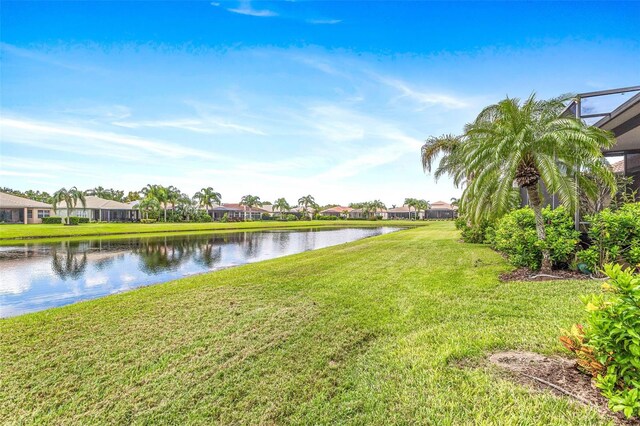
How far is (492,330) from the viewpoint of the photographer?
189 inches

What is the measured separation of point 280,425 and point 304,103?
22.2 metres

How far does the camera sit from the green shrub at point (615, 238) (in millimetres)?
6988

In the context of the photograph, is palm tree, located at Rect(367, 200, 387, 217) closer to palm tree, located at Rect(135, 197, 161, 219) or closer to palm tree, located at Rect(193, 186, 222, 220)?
palm tree, located at Rect(193, 186, 222, 220)

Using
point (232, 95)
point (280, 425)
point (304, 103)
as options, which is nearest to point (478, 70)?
point (304, 103)

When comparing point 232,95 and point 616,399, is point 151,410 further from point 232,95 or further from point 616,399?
point 232,95

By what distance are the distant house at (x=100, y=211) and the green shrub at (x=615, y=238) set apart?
214ft

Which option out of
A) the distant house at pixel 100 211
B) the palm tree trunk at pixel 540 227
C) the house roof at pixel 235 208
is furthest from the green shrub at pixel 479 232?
the house roof at pixel 235 208

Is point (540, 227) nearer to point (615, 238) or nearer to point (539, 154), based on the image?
point (615, 238)

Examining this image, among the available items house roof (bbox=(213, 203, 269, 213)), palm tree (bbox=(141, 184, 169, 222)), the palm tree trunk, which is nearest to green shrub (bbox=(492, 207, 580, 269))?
the palm tree trunk

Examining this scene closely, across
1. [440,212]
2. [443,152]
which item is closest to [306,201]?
[440,212]

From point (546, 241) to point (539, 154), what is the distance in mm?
2378

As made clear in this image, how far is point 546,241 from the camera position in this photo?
8453 millimetres

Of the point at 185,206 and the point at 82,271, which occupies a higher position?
the point at 185,206

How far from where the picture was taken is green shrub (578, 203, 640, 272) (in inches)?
275
